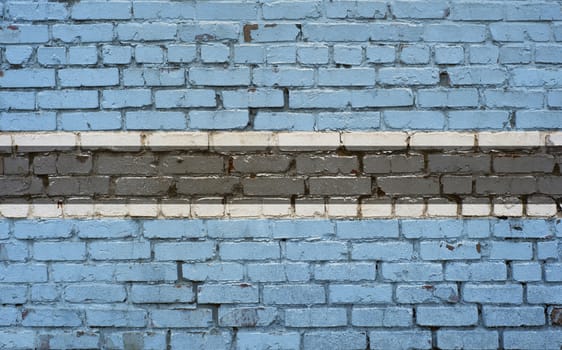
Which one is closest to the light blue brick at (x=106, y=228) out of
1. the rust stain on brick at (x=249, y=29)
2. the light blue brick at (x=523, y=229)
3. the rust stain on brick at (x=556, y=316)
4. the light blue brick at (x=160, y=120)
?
the light blue brick at (x=160, y=120)

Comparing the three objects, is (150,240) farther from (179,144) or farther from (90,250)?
(179,144)

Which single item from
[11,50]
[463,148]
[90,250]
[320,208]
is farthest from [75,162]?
[463,148]

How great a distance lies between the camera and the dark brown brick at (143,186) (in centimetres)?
275

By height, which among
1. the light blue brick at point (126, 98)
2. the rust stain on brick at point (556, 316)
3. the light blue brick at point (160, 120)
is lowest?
the rust stain on brick at point (556, 316)

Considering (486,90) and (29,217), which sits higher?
(486,90)

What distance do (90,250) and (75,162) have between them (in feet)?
1.38

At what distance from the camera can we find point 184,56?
2738mm

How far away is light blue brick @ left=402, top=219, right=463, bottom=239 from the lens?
2764mm

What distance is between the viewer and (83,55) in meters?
2.75

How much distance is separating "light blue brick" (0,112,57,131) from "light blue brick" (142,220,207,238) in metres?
0.65

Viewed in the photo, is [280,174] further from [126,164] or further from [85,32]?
[85,32]

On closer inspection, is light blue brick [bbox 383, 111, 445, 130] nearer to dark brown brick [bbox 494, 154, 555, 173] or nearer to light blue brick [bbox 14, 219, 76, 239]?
dark brown brick [bbox 494, 154, 555, 173]

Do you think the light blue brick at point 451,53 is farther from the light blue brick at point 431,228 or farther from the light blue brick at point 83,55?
the light blue brick at point 83,55

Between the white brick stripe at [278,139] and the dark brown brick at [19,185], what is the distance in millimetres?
150
